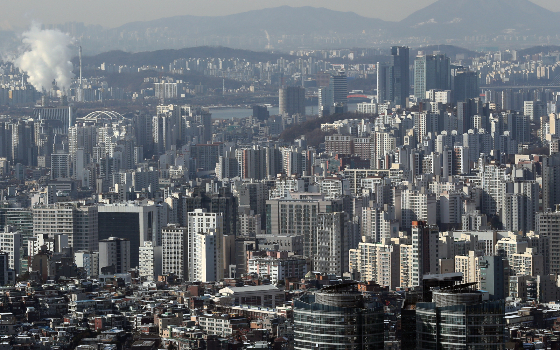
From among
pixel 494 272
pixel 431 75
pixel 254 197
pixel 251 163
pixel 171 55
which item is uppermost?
pixel 171 55

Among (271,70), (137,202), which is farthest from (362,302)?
(271,70)

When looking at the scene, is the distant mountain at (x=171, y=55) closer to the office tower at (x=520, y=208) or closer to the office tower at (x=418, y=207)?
the office tower at (x=418, y=207)

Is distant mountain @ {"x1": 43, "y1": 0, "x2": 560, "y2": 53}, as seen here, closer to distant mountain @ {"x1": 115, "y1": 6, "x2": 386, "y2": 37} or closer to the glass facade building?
distant mountain @ {"x1": 115, "y1": 6, "x2": 386, "y2": 37}

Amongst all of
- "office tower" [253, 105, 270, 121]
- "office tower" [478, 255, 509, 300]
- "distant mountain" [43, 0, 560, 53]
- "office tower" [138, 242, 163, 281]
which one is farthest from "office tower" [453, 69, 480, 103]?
"office tower" [478, 255, 509, 300]

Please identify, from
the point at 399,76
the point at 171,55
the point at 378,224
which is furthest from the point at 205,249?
the point at 171,55

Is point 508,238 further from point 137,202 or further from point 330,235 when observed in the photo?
point 137,202

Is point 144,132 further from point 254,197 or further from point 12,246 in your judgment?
point 12,246
